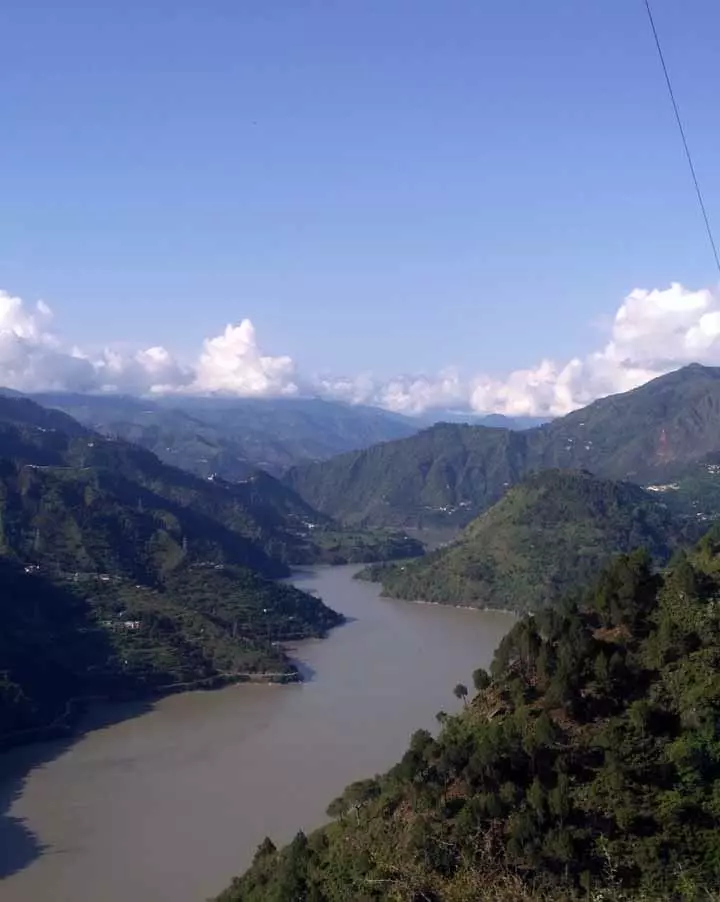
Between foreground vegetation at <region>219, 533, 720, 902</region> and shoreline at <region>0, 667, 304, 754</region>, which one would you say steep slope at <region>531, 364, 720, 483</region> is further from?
foreground vegetation at <region>219, 533, 720, 902</region>

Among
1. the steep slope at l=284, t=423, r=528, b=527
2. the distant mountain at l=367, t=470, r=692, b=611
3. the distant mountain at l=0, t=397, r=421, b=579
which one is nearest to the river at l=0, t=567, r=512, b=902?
the distant mountain at l=0, t=397, r=421, b=579

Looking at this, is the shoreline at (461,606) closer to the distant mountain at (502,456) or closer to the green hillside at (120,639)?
the green hillside at (120,639)

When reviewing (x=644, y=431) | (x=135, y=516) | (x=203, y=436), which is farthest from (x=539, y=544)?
(x=203, y=436)

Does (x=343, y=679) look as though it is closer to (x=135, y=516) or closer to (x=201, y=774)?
(x=201, y=774)

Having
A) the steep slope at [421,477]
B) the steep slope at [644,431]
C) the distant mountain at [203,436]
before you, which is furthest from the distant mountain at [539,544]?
the distant mountain at [203,436]

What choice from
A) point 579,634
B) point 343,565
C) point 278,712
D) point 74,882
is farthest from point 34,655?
point 343,565
